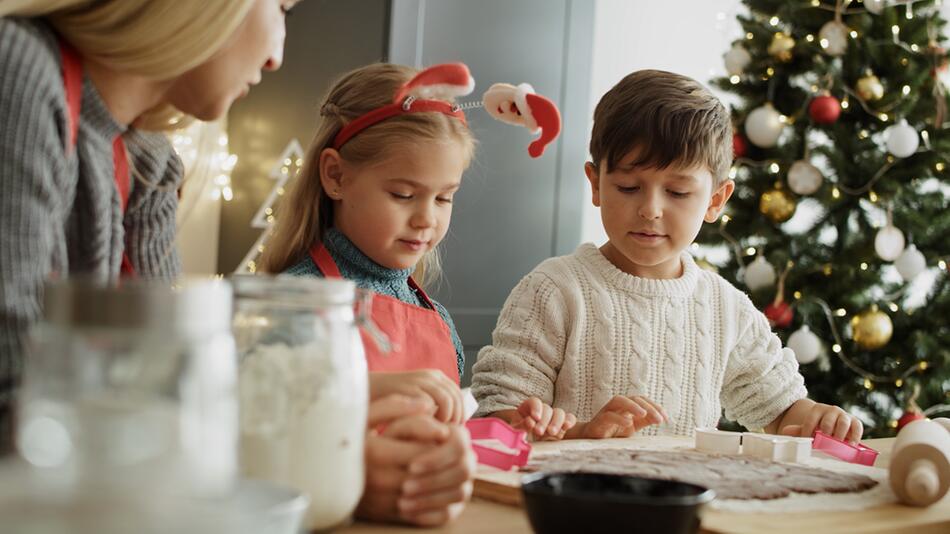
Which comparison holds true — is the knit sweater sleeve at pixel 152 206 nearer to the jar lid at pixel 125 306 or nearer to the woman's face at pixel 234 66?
the woman's face at pixel 234 66

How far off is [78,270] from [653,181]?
116cm

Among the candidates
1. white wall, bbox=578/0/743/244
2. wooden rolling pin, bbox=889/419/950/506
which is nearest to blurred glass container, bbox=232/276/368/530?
wooden rolling pin, bbox=889/419/950/506

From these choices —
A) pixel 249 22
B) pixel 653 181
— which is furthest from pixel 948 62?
pixel 249 22

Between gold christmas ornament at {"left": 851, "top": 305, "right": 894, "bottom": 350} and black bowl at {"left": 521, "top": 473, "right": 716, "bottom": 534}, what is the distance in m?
2.82

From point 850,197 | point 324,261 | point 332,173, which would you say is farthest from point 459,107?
point 850,197

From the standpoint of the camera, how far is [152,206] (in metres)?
1.01

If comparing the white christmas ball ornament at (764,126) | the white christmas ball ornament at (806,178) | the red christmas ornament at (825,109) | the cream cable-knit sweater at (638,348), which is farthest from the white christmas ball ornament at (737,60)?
the cream cable-knit sweater at (638,348)

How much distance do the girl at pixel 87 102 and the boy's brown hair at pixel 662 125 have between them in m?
0.99

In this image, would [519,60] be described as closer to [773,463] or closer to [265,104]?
[265,104]

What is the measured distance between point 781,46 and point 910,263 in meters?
0.80

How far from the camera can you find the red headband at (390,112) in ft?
5.37

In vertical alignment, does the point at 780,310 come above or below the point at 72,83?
below

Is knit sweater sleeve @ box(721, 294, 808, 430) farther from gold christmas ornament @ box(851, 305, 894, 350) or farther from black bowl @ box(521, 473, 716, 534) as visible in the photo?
gold christmas ornament @ box(851, 305, 894, 350)

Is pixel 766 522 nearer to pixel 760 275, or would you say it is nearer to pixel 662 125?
pixel 662 125
